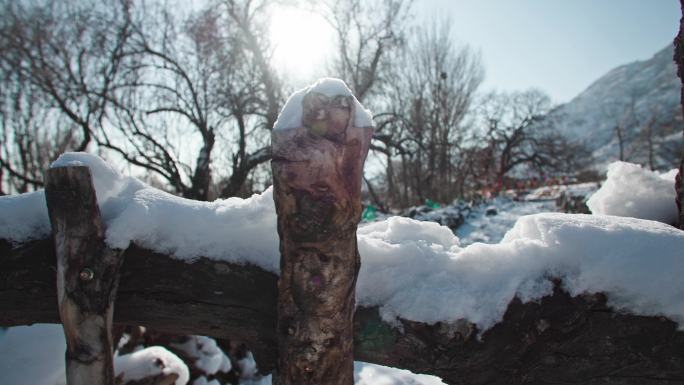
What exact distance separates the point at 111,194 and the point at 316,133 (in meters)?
0.75

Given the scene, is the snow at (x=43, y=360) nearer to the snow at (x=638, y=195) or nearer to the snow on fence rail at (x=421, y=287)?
the snow on fence rail at (x=421, y=287)

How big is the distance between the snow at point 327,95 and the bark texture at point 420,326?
52 centimetres

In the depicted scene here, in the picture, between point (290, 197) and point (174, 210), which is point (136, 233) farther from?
point (290, 197)

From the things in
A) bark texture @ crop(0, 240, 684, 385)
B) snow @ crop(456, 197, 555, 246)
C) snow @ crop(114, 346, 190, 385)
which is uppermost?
bark texture @ crop(0, 240, 684, 385)

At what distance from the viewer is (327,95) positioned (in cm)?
75

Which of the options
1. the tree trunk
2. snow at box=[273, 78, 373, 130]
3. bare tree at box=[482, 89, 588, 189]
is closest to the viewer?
snow at box=[273, 78, 373, 130]

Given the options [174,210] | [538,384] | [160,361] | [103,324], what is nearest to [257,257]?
[174,210]

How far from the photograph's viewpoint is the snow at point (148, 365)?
2.24m

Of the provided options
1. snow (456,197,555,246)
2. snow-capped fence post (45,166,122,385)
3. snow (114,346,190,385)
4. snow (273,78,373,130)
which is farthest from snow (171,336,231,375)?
snow (456,197,555,246)

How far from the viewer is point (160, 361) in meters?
2.41

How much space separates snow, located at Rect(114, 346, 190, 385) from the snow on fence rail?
133 cm

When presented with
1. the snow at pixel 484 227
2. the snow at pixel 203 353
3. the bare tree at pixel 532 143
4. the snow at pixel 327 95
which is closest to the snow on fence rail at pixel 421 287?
the snow at pixel 327 95

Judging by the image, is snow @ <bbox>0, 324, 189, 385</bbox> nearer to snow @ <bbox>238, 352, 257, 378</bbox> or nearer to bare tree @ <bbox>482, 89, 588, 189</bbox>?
snow @ <bbox>238, 352, 257, 378</bbox>

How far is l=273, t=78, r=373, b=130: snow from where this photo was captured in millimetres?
760
